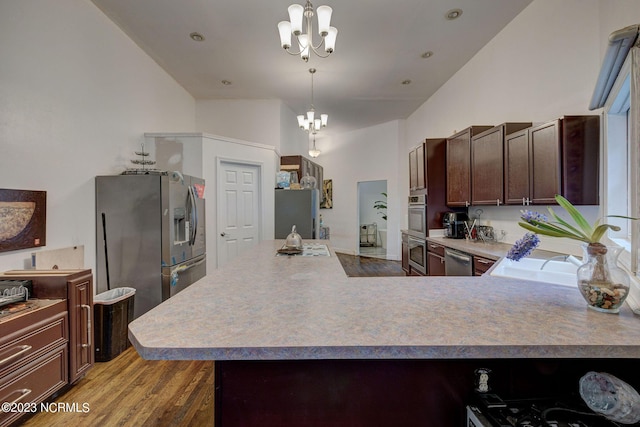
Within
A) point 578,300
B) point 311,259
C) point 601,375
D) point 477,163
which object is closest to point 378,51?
point 477,163

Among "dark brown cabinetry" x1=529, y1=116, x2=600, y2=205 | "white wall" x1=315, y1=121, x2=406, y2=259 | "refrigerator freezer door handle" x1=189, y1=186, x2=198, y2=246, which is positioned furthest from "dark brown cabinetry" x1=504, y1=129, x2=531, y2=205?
"white wall" x1=315, y1=121, x2=406, y2=259

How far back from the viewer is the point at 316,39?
3836mm

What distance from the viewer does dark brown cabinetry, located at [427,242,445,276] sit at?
3.55 meters

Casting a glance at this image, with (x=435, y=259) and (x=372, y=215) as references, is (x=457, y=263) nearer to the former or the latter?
(x=435, y=259)

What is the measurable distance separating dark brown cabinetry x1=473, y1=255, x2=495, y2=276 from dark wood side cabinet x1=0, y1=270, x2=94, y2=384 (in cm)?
333

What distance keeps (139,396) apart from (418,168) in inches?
160

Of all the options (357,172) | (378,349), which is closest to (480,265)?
Answer: (378,349)

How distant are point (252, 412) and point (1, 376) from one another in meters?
1.64

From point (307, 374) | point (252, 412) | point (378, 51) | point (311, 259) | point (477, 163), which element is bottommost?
point (252, 412)

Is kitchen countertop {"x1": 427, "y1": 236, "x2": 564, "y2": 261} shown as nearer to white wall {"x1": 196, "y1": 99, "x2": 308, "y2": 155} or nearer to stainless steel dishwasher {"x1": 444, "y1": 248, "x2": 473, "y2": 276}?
stainless steel dishwasher {"x1": 444, "y1": 248, "x2": 473, "y2": 276}

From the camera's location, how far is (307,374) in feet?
2.97

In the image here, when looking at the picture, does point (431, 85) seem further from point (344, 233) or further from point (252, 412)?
point (252, 412)

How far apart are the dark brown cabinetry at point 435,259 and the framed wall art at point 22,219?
395 centimetres

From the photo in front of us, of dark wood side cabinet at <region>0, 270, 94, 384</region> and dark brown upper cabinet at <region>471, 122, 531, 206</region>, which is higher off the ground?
dark brown upper cabinet at <region>471, 122, 531, 206</region>
